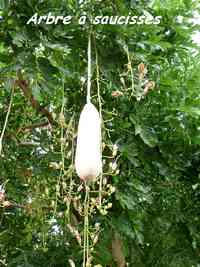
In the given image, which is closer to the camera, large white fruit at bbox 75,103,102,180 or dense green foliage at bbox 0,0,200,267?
large white fruit at bbox 75,103,102,180

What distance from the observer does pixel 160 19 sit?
107 centimetres

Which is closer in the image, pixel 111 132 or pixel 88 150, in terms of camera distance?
pixel 88 150

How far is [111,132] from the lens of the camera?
1.04 m

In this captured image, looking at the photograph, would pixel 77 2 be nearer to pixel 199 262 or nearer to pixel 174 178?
pixel 174 178

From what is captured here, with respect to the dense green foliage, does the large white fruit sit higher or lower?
lower

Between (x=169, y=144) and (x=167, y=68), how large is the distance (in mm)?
155

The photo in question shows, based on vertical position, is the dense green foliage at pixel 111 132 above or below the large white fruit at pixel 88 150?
above

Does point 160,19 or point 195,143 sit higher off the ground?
point 160,19

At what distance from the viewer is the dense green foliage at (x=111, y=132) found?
856 mm

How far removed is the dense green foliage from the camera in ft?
2.81

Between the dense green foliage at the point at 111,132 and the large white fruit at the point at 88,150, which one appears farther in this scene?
the dense green foliage at the point at 111,132

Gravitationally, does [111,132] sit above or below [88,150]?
above

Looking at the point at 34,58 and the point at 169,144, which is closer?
the point at 34,58

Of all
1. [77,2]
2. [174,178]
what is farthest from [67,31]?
[174,178]
